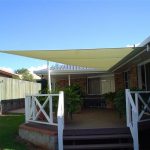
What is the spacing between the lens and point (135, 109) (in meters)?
9.38

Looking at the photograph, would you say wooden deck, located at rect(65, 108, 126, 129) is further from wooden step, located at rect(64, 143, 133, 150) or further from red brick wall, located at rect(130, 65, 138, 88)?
red brick wall, located at rect(130, 65, 138, 88)

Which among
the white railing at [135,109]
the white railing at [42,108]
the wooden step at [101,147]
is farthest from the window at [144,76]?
the wooden step at [101,147]

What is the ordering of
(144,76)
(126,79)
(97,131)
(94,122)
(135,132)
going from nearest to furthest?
(135,132)
(97,131)
(94,122)
(144,76)
(126,79)

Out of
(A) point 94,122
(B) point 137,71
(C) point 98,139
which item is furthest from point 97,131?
(B) point 137,71

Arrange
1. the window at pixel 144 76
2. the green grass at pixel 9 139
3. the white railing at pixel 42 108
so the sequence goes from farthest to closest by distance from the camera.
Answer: the window at pixel 144 76 < the white railing at pixel 42 108 < the green grass at pixel 9 139

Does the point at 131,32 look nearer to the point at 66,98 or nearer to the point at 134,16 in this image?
the point at 134,16

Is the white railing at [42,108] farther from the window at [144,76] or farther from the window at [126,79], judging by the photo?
the window at [126,79]

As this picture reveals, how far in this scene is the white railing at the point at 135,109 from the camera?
9344mm

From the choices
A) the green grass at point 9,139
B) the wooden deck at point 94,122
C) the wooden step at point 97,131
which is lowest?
the green grass at point 9,139

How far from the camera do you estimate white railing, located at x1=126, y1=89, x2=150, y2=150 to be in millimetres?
9344

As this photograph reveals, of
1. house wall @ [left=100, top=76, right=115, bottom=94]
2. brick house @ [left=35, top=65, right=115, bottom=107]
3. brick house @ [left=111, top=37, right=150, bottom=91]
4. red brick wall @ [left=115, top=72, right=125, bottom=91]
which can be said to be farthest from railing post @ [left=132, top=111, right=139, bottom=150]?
house wall @ [left=100, top=76, right=115, bottom=94]

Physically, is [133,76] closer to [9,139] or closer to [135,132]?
[135,132]

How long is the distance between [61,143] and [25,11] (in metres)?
7.03

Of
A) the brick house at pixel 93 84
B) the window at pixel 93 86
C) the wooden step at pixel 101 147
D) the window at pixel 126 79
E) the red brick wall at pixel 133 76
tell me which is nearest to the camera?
the wooden step at pixel 101 147
